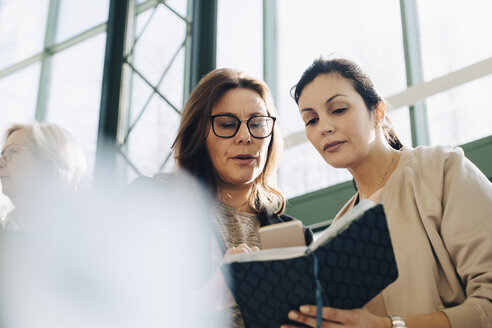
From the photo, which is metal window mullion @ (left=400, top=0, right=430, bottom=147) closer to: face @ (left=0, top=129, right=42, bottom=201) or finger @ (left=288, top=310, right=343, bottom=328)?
face @ (left=0, top=129, right=42, bottom=201)

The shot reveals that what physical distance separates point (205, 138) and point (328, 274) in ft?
2.66

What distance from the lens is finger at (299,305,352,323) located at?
4.02ft

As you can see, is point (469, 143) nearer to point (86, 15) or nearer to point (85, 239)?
point (85, 239)

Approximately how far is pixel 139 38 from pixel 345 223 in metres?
4.08

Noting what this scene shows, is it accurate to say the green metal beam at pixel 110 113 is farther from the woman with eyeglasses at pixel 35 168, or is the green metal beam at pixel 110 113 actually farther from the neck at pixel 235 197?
the neck at pixel 235 197

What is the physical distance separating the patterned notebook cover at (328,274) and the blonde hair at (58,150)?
1.40 m

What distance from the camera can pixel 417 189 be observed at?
1.74 m

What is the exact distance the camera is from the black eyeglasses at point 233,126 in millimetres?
1856

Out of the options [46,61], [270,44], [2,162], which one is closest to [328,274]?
[2,162]

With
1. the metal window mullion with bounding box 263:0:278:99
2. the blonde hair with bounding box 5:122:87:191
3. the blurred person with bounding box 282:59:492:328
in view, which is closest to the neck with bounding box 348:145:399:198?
the blurred person with bounding box 282:59:492:328

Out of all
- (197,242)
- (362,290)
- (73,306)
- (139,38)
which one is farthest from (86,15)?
(362,290)

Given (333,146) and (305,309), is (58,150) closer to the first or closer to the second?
(333,146)

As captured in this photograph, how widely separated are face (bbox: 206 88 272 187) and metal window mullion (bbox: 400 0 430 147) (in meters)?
2.23

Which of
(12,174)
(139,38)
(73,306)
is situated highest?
(139,38)
